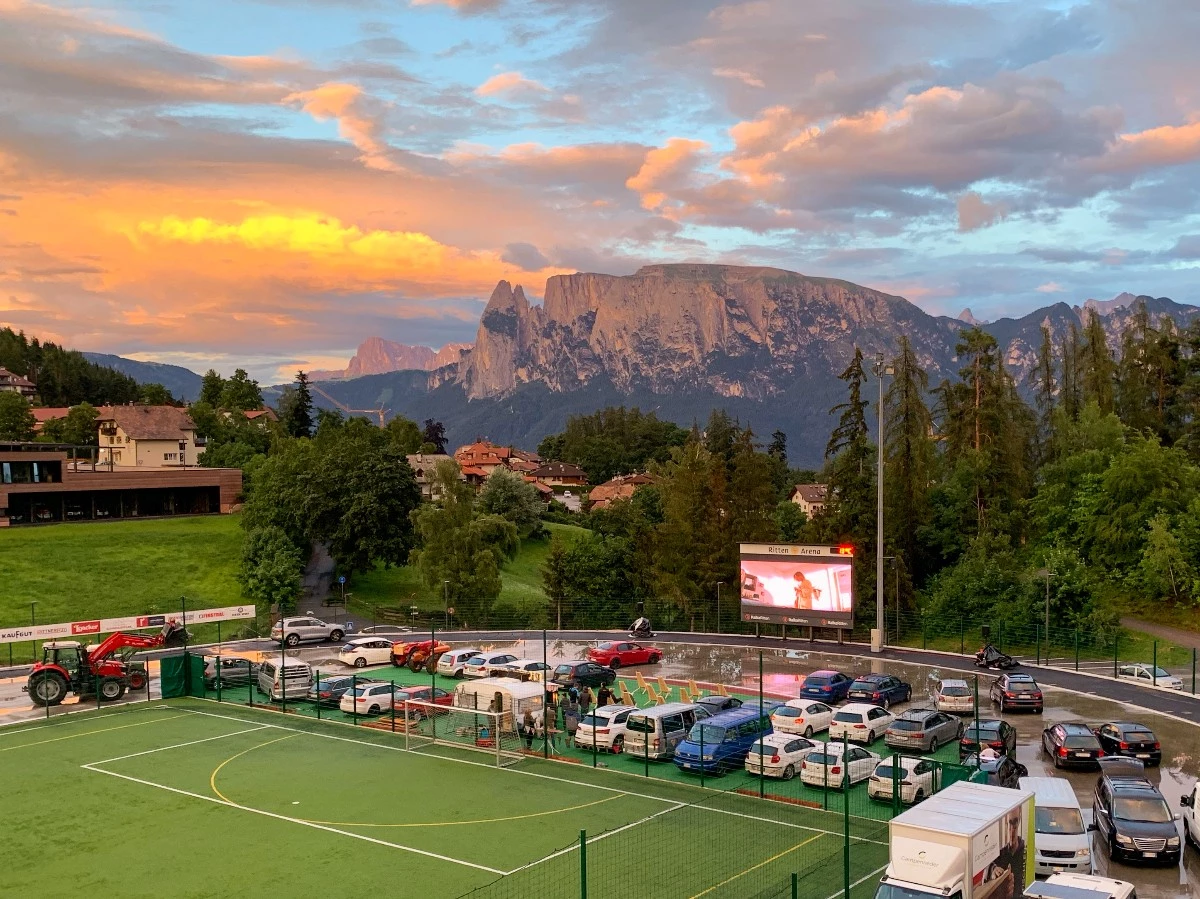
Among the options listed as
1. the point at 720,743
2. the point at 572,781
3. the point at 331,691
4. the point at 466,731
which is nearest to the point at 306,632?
the point at 331,691

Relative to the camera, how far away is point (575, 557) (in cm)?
6831

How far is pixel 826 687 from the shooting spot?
38062mm

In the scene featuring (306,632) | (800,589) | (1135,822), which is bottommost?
(306,632)

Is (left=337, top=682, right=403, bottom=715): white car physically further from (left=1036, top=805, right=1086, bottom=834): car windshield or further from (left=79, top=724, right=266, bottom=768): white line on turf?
(left=1036, top=805, right=1086, bottom=834): car windshield

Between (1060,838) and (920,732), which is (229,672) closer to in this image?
(920,732)

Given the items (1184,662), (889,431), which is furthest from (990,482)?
(1184,662)

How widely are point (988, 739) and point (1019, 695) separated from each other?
26.5ft

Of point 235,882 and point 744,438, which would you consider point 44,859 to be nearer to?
point 235,882

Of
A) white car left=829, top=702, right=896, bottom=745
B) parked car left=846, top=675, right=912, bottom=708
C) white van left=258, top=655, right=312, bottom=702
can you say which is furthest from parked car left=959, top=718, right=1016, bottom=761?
white van left=258, top=655, right=312, bottom=702

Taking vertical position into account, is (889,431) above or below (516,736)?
above

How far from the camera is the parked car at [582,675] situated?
41031 mm

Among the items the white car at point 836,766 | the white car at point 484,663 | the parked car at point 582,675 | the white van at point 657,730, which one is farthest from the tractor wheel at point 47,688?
the white car at point 836,766

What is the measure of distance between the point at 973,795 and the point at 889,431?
60.3m

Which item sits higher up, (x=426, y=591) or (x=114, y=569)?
(x=114, y=569)
